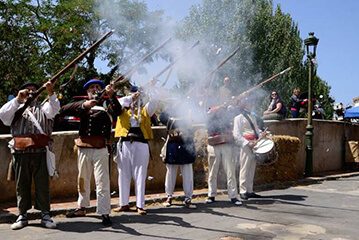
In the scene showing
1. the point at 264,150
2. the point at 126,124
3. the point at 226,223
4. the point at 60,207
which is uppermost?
the point at 126,124

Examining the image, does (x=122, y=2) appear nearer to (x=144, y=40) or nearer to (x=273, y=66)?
(x=144, y=40)

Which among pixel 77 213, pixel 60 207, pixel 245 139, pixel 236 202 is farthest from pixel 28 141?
pixel 245 139

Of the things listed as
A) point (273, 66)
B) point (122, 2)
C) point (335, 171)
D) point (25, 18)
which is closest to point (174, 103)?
point (122, 2)

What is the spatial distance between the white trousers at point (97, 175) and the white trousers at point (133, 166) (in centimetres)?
56

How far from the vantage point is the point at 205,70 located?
8.74 metres

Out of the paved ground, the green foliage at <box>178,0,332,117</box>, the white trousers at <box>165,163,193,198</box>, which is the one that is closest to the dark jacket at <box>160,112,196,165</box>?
the white trousers at <box>165,163,193,198</box>

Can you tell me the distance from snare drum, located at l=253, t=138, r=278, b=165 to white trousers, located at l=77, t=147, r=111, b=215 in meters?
3.23

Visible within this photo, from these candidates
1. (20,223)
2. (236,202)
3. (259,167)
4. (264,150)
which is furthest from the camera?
(259,167)

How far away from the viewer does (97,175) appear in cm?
609

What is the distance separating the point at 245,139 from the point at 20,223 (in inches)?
163

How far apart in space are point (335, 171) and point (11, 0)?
56.8ft

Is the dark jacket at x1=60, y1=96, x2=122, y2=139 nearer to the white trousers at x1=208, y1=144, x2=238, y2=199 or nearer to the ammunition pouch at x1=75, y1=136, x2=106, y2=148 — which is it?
the ammunition pouch at x1=75, y1=136, x2=106, y2=148

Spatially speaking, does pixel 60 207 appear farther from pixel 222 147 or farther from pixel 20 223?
pixel 222 147

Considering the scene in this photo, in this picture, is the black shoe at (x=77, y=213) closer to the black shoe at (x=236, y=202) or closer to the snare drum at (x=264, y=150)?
the black shoe at (x=236, y=202)
